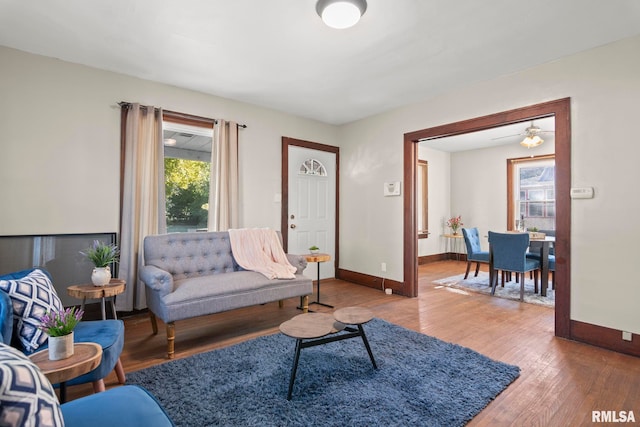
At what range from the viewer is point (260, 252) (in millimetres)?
3643

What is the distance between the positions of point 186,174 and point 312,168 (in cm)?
194

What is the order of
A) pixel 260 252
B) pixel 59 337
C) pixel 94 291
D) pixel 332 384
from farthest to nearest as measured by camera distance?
pixel 260 252 → pixel 94 291 → pixel 332 384 → pixel 59 337

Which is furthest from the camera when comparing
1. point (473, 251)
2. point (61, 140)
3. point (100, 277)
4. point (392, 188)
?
point (473, 251)

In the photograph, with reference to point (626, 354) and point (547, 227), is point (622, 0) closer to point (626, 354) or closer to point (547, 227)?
point (626, 354)

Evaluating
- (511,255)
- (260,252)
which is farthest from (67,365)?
(511,255)

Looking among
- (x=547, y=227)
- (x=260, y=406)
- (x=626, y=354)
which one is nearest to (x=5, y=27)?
(x=260, y=406)

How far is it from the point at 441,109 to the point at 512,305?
8.60 feet

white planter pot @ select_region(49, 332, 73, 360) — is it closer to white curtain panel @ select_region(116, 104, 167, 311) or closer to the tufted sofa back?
the tufted sofa back

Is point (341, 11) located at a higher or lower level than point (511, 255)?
higher

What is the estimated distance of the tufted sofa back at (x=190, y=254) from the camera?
10.3 feet

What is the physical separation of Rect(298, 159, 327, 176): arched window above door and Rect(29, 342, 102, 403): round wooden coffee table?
3807 millimetres

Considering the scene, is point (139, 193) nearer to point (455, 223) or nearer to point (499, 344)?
point (499, 344)

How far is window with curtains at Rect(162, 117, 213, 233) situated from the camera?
3859 millimetres

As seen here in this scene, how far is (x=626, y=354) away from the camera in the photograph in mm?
2557
